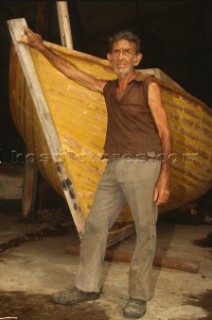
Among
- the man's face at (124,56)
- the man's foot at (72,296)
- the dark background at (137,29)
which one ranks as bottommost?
the man's foot at (72,296)

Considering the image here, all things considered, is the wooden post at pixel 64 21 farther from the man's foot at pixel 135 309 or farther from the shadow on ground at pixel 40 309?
the man's foot at pixel 135 309

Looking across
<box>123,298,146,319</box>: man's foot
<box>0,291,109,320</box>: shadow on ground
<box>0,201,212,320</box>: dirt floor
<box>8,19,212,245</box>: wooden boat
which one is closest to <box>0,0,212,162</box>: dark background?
<box>8,19,212,245</box>: wooden boat

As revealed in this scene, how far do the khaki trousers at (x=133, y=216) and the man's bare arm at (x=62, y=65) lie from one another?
2.15ft

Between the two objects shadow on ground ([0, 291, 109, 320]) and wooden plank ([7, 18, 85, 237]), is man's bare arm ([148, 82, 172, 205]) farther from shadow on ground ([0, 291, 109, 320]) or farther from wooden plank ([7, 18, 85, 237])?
wooden plank ([7, 18, 85, 237])

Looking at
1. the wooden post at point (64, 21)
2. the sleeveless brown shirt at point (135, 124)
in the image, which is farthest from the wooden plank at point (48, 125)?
the sleeveless brown shirt at point (135, 124)

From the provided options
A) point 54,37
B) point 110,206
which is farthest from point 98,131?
point 54,37

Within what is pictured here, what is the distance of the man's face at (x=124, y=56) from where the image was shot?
2.76 meters

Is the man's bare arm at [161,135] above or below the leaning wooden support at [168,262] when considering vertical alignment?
above

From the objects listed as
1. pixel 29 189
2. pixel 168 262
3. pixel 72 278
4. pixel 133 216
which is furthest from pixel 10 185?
pixel 133 216

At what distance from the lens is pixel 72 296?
2838mm

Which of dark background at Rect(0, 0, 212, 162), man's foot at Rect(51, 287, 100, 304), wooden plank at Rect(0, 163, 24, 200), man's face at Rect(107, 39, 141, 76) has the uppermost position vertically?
dark background at Rect(0, 0, 212, 162)

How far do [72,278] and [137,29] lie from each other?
1008 centimetres

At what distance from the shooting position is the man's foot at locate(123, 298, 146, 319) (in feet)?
8.57

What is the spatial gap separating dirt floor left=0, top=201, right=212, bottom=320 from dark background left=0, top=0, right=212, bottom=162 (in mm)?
3061
